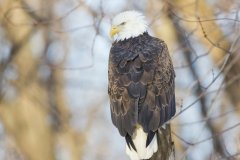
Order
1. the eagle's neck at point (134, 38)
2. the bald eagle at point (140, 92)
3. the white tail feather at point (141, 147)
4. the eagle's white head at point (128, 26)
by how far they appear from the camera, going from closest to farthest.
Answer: the white tail feather at point (141, 147) → the bald eagle at point (140, 92) → the eagle's neck at point (134, 38) → the eagle's white head at point (128, 26)

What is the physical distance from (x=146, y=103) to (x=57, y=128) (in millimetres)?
7516

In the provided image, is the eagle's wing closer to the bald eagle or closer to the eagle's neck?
the bald eagle

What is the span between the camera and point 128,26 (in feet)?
25.6

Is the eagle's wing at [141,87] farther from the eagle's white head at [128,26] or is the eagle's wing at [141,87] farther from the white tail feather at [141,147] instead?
the eagle's white head at [128,26]

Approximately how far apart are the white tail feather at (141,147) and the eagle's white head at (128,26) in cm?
140

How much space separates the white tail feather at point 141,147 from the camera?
252 inches

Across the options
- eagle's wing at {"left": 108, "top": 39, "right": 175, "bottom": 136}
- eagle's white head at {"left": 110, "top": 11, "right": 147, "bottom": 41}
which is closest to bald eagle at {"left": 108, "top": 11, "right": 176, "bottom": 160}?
eagle's wing at {"left": 108, "top": 39, "right": 175, "bottom": 136}

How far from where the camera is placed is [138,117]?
658 cm

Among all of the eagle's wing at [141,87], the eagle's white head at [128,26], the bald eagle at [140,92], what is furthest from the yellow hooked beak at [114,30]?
the eagle's wing at [141,87]

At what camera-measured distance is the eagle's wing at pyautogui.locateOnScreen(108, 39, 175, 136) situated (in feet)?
21.7

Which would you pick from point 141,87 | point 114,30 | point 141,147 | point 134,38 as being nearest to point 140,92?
point 141,87

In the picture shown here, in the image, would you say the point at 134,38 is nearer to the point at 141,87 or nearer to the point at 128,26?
the point at 128,26

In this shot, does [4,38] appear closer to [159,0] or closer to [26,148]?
[26,148]

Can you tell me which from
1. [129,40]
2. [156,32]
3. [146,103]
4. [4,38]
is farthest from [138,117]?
[4,38]
